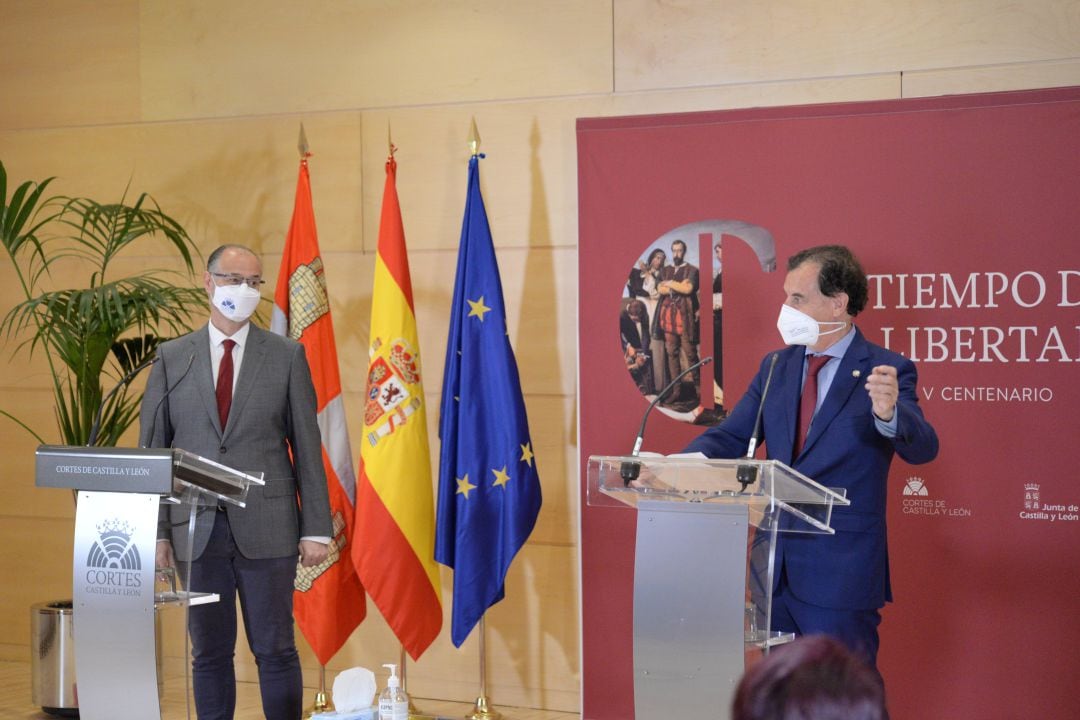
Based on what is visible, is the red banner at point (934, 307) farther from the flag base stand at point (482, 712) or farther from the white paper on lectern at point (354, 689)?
the white paper on lectern at point (354, 689)

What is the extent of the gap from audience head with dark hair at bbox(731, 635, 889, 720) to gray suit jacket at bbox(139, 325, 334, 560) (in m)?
2.79

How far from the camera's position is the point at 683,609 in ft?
9.60

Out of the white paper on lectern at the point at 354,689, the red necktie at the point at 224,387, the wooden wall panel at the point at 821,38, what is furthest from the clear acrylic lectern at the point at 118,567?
the wooden wall panel at the point at 821,38

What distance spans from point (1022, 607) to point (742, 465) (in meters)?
1.99

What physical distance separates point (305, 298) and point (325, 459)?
616mm

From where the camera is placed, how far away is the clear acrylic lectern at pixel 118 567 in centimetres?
304

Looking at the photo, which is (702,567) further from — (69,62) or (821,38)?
(69,62)

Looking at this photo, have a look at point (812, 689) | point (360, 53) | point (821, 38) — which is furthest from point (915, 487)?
point (812, 689)

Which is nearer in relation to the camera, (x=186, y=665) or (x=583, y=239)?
(x=186, y=665)

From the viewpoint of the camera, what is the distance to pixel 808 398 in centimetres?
343

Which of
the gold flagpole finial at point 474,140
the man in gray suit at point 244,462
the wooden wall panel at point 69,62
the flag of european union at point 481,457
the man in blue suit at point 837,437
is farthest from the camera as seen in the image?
the wooden wall panel at point 69,62

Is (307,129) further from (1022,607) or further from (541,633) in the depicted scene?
(1022,607)

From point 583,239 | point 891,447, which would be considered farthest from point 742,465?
point 583,239

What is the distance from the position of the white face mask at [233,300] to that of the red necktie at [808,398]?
1711mm
